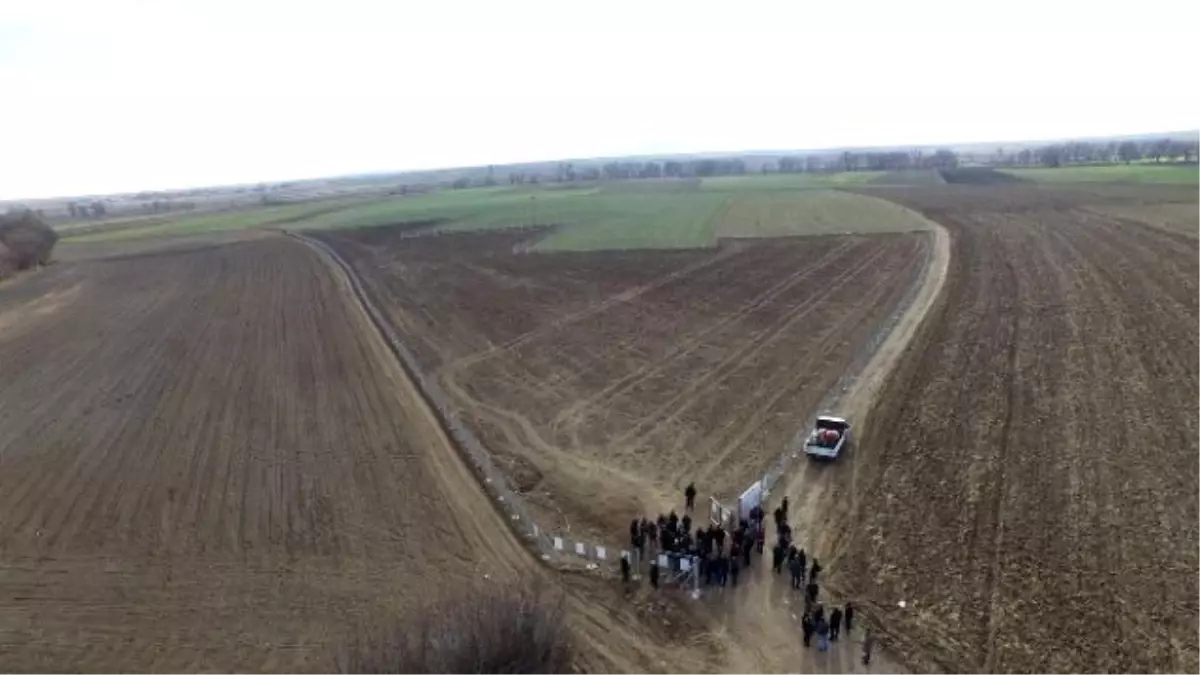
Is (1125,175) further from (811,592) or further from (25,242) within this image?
(25,242)

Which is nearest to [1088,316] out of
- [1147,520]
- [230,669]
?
[1147,520]

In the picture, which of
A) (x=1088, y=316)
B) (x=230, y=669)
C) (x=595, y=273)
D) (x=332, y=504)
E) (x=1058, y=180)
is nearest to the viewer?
(x=230, y=669)

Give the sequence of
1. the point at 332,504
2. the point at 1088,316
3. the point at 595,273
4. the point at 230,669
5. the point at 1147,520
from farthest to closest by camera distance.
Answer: the point at 595,273, the point at 1088,316, the point at 332,504, the point at 1147,520, the point at 230,669

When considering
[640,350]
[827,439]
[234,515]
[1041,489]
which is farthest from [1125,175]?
[234,515]

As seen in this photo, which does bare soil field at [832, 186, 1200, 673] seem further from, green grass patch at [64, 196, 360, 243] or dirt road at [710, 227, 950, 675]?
green grass patch at [64, 196, 360, 243]

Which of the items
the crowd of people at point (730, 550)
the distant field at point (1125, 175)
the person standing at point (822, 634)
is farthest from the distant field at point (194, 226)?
the person standing at point (822, 634)

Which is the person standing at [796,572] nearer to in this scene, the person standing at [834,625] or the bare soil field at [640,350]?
the person standing at [834,625]

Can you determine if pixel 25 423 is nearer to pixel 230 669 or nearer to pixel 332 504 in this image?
pixel 332 504
